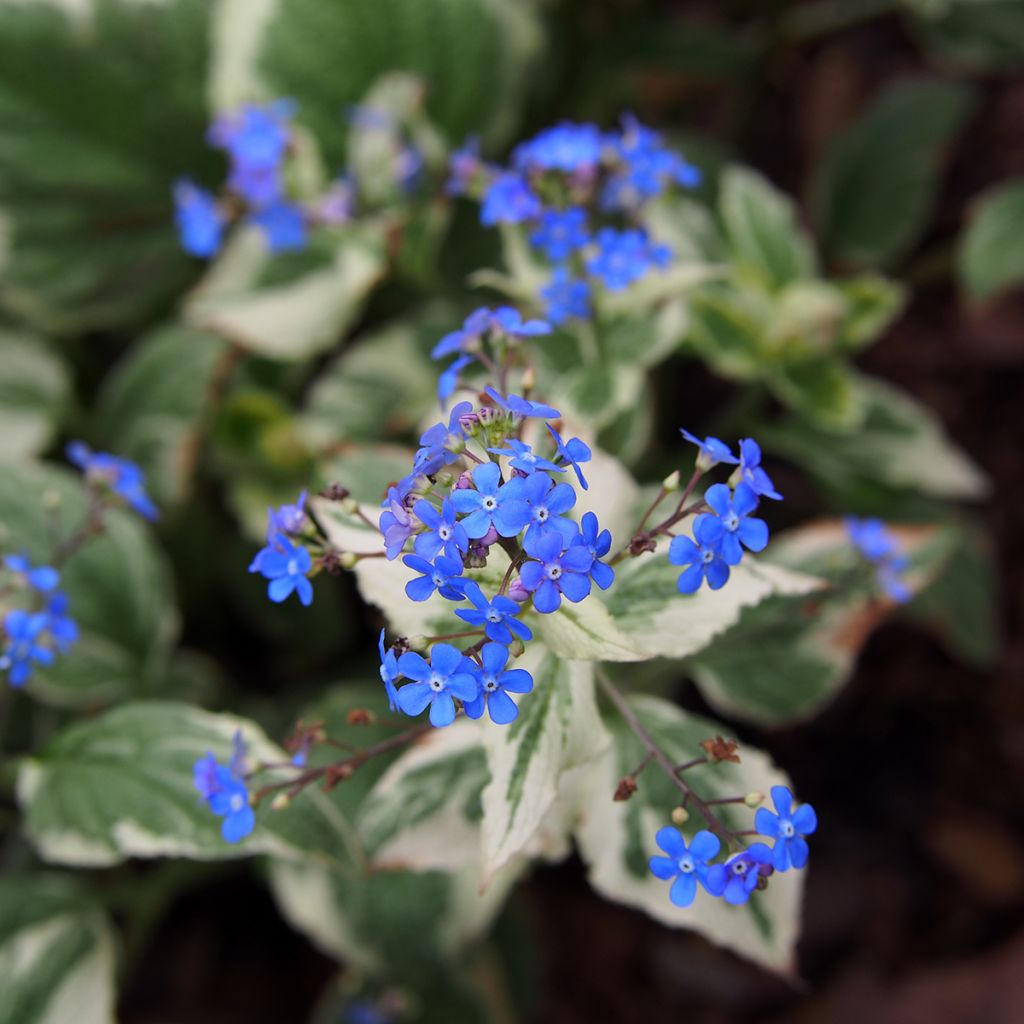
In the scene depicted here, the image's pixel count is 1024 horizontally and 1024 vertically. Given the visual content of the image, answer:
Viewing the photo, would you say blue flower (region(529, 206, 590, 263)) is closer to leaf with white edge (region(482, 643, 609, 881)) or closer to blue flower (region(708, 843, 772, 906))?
leaf with white edge (region(482, 643, 609, 881))

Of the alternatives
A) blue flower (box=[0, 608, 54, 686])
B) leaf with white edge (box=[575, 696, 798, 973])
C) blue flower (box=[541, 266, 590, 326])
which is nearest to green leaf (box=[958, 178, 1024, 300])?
blue flower (box=[541, 266, 590, 326])

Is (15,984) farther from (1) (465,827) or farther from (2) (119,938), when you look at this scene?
(1) (465,827)

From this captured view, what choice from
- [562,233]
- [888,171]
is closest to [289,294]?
[562,233]

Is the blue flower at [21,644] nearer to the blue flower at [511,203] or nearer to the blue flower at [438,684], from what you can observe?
the blue flower at [438,684]

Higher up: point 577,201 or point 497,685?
point 577,201

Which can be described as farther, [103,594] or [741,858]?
[103,594]

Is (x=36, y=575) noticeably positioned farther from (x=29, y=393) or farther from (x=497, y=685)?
(x=29, y=393)

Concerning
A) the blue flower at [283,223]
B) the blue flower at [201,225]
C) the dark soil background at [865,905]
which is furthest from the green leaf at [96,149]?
the dark soil background at [865,905]
